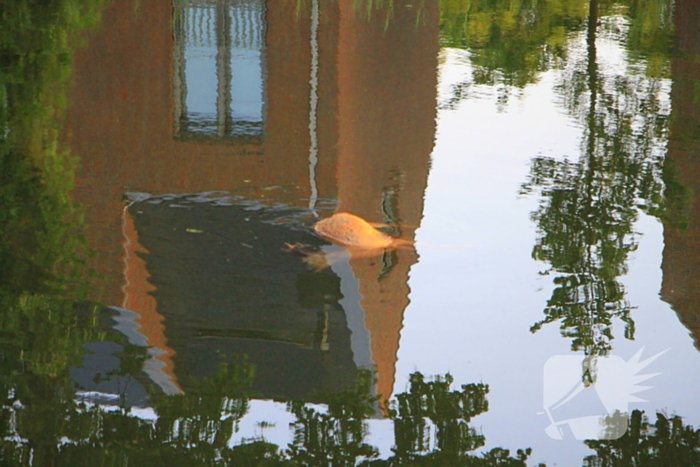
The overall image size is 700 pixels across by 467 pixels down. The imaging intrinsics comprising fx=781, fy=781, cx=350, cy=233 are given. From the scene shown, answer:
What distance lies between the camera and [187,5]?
1289 cm

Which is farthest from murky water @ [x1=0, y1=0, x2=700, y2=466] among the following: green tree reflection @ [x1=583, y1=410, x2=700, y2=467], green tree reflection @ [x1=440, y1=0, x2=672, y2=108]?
green tree reflection @ [x1=440, y1=0, x2=672, y2=108]

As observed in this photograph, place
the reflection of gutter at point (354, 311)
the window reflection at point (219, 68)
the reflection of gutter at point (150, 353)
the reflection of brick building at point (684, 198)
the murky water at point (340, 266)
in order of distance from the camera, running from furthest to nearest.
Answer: the window reflection at point (219, 68), the reflection of brick building at point (684, 198), the reflection of gutter at point (354, 311), the reflection of gutter at point (150, 353), the murky water at point (340, 266)

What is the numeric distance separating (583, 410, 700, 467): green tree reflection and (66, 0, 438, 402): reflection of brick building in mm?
1015

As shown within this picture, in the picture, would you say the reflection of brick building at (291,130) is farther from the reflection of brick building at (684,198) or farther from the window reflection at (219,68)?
the reflection of brick building at (684,198)

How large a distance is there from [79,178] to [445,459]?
166 inches

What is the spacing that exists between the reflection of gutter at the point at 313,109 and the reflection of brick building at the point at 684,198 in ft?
8.53

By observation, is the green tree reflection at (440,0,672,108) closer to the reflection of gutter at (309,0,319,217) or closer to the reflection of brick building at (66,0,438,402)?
the reflection of brick building at (66,0,438,402)

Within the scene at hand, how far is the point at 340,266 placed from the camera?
199 inches

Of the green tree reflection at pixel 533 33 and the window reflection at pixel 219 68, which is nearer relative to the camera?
the window reflection at pixel 219 68

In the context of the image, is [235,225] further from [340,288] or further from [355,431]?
[355,431]

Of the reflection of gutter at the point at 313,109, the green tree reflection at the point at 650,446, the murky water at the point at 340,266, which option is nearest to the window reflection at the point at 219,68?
the murky water at the point at 340,266

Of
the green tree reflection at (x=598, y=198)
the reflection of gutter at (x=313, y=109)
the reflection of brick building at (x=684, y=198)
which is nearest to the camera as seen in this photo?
the green tree reflection at (x=598, y=198)

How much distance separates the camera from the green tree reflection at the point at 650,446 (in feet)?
10.9

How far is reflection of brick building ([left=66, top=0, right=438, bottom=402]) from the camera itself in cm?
525
